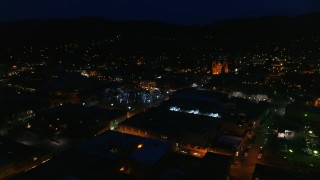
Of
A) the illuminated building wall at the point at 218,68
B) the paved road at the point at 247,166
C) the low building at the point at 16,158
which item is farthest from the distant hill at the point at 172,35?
the low building at the point at 16,158

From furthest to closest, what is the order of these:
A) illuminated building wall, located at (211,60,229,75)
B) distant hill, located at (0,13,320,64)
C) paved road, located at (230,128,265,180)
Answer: distant hill, located at (0,13,320,64) → illuminated building wall, located at (211,60,229,75) → paved road, located at (230,128,265,180)

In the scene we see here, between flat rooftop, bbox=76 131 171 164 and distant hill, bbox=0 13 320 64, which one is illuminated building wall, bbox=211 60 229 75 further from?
flat rooftop, bbox=76 131 171 164

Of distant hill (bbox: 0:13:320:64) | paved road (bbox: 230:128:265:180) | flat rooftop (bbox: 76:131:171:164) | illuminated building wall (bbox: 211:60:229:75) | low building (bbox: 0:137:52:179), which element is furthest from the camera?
distant hill (bbox: 0:13:320:64)

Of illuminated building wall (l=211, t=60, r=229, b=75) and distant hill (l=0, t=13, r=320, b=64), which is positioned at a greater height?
distant hill (l=0, t=13, r=320, b=64)

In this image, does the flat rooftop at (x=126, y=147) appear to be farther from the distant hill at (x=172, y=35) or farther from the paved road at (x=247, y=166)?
the distant hill at (x=172, y=35)

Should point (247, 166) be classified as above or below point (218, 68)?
below

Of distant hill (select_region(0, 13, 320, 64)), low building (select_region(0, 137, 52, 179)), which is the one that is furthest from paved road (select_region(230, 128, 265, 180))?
distant hill (select_region(0, 13, 320, 64))

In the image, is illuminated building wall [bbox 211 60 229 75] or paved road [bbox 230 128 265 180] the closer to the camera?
paved road [bbox 230 128 265 180]

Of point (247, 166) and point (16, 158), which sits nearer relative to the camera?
point (16, 158)

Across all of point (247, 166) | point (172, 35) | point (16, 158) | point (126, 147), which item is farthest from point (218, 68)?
point (172, 35)

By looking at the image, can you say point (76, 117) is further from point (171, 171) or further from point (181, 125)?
point (171, 171)

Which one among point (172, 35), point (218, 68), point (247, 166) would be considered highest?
point (172, 35)

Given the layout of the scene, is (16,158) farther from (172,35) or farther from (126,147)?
(172,35)
